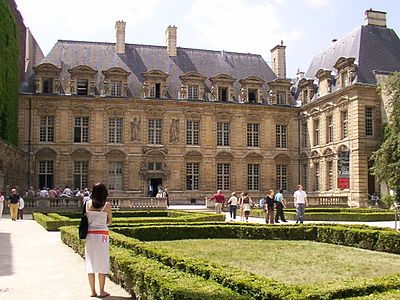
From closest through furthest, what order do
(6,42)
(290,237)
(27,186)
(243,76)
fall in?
1. (290,237)
2. (6,42)
3. (27,186)
4. (243,76)

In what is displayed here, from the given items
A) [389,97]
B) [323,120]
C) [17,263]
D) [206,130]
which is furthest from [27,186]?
[17,263]

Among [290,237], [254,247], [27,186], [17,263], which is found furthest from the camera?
[27,186]

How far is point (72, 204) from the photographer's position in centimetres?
2755

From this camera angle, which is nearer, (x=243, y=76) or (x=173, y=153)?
(x=173, y=153)

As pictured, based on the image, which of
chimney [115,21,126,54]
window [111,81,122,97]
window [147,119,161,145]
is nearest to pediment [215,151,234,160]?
window [147,119,161,145]

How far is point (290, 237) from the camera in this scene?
15656mm

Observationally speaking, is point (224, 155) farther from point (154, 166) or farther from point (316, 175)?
point (316, 175)

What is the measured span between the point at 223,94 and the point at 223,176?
5954mm

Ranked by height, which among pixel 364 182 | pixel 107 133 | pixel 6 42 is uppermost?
pixel 6 42

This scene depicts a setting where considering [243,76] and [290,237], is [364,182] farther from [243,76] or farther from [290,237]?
[290,237]

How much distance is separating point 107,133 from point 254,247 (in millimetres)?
24322

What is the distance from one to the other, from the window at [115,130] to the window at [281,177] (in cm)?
1177

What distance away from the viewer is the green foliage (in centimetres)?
2933

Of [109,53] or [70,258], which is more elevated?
[109,53]
